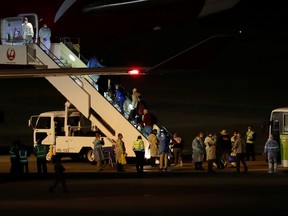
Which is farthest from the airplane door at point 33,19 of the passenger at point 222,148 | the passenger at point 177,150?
the passenger at point 222,148

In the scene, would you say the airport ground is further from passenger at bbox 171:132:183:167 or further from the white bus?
passenger at bbox 171:132:183:167

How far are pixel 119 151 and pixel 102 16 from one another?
1049cm

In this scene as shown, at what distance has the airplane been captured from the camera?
3928 cm

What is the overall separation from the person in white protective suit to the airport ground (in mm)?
5915

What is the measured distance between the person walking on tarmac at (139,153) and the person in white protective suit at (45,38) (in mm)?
6475

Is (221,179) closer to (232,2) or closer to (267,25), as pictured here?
(232,2)

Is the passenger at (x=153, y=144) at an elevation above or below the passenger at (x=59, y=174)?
above

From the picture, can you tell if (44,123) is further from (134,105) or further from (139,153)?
(139,153)

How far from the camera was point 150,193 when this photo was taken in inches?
1003

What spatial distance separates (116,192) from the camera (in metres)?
25.7

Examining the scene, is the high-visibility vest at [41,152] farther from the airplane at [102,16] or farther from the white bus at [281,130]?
the airplane at [102,16]

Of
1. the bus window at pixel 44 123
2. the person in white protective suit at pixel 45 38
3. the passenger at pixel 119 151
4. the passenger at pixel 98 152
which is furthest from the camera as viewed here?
the person in white protective suit at pixel 45 38

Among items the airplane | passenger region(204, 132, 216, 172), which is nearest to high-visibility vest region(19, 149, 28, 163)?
passenger region(204, 132, 216, 172)

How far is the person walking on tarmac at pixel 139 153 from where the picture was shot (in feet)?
101
